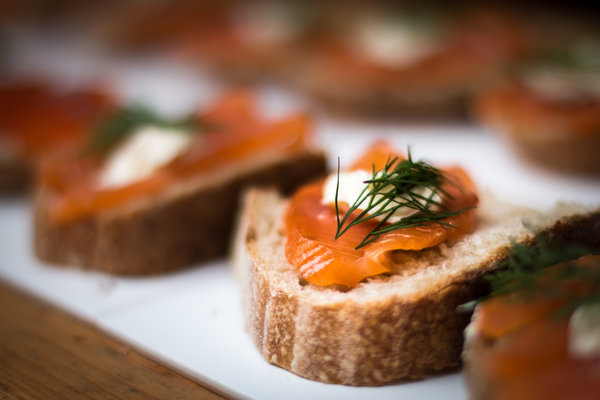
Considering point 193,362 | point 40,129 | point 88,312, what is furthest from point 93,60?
point 193,362

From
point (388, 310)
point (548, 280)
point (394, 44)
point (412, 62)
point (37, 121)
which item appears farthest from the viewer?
point (394, 44)

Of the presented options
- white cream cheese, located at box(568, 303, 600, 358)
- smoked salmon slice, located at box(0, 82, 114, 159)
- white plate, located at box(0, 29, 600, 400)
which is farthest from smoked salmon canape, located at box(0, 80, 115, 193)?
white cream cheese, located at box(568, 303, 600, 358)

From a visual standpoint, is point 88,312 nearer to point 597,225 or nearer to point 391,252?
point 391,252

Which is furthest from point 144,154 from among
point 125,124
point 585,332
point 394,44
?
point 394,44

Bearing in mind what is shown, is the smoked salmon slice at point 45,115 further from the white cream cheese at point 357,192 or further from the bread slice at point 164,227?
the white cream cheese at point 357,192

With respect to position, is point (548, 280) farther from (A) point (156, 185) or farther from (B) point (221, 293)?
(A) point (156, 185)
